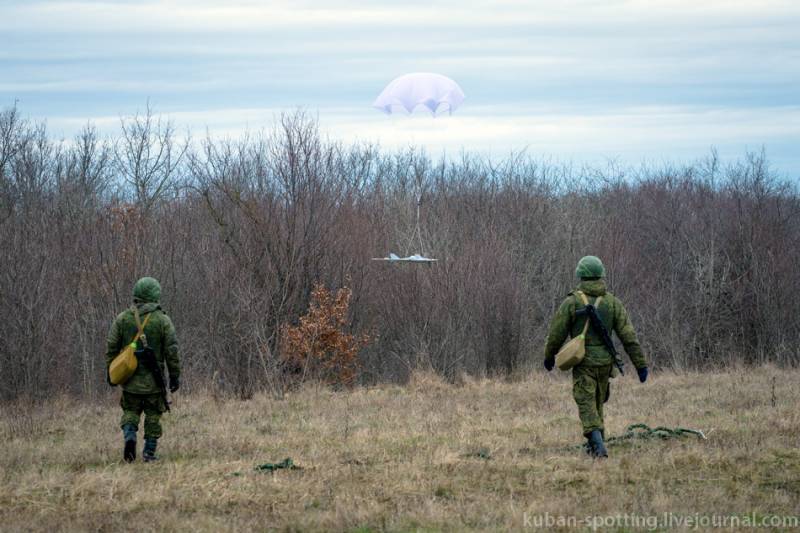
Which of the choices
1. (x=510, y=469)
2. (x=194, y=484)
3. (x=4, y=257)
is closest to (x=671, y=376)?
(x=510, y=469)

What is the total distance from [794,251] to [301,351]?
69.2ft

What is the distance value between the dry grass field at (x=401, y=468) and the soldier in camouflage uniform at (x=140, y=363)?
0.33m

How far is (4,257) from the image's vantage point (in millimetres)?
19922

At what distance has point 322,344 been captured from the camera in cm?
1938

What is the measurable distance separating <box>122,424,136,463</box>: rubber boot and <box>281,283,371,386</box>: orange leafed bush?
8655 mm

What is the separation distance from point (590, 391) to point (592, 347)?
0.39m

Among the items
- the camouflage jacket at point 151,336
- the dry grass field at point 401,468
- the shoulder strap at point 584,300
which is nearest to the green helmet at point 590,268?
the shoulder strap at point 584,300

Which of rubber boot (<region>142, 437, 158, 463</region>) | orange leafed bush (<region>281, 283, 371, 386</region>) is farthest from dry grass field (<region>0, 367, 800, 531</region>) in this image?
orange leafed bush (<region>281, 283, 371, 386</region>)

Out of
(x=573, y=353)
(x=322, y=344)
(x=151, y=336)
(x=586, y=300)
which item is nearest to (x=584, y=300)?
(x=586, y=300)

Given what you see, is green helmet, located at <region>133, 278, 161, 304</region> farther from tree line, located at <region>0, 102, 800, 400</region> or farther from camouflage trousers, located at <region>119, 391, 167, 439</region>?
tree line, located at <region>0, 102, 800, 400</region>

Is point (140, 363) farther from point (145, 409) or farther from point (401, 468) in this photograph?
point (401, 468)

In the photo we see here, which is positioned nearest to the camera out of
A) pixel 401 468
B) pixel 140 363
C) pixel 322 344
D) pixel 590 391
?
pixel 401 468

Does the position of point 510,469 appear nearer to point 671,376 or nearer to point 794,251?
point 671,376

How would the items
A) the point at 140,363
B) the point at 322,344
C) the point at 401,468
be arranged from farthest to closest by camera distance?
the point at 322,344 < the point at 140,363 < the point at 401,468
